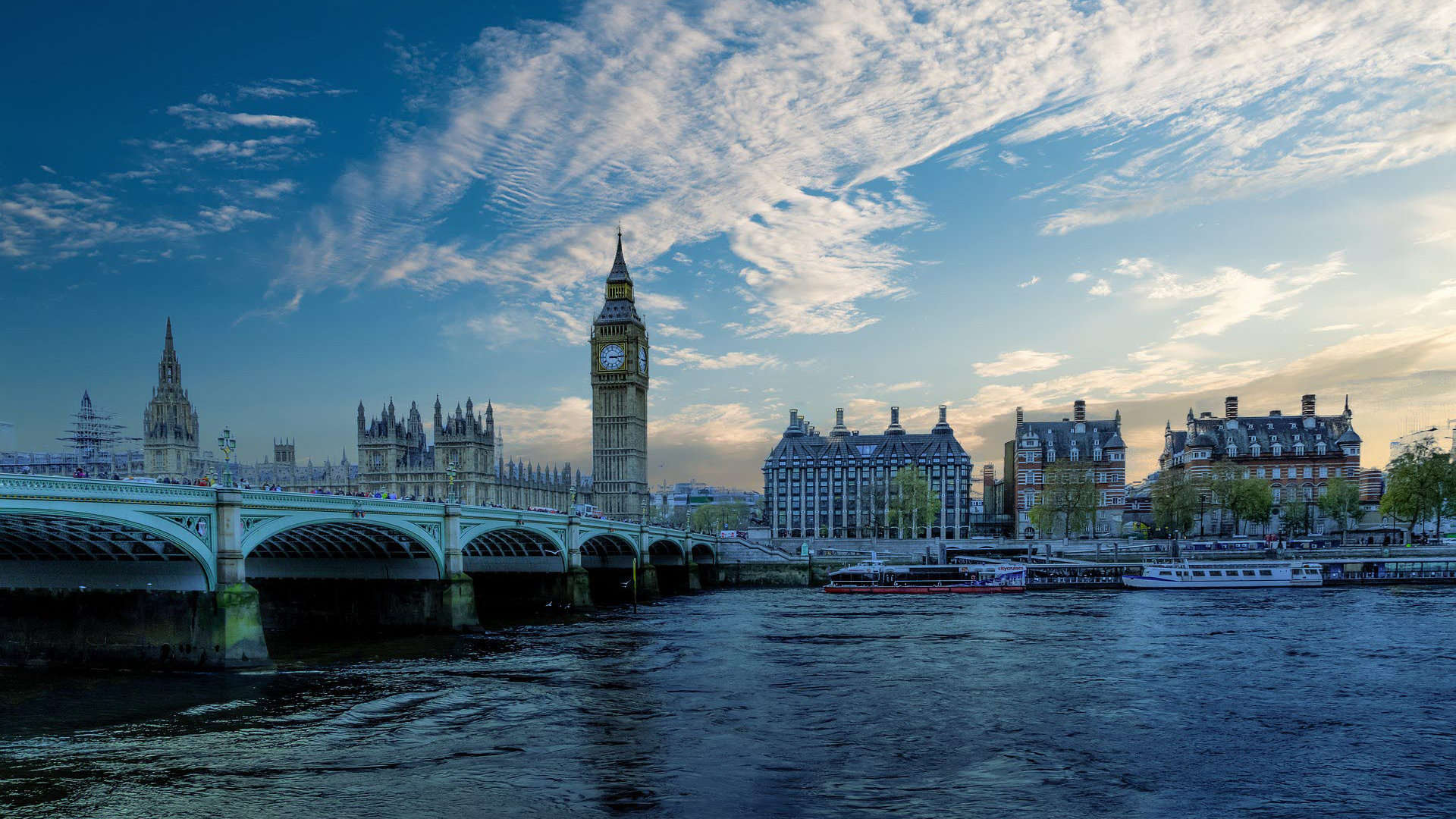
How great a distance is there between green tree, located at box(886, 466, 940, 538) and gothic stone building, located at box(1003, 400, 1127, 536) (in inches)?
541

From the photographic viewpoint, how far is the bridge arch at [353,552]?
182 ft

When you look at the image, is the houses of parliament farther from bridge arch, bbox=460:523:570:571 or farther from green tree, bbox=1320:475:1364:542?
green tree, bbox=1320:475:1364:542

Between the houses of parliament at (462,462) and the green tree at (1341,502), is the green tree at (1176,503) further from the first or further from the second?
the houses of parliament at (462,462)

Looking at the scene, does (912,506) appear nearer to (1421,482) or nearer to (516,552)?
(1421,482)

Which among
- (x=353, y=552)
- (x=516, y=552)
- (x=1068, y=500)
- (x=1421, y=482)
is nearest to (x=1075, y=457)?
(x=1068, y=500)

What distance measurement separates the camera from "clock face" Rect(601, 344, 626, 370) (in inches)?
7790

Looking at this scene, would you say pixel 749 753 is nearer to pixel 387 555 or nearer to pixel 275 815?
pixel 275 815

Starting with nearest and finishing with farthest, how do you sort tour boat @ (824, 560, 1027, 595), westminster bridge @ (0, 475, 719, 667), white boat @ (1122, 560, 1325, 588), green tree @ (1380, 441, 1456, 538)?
1. westminster bridge @ (0, 475, 719, 667)
2. white boat @ (1122, 560, 1325, 588)
3. tour boat @ (824, 560, 1027, 595)
4. green tree @ (1380, 441, 1456, 538)

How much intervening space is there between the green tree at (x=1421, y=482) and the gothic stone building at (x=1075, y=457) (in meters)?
39.8

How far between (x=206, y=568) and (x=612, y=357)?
514 ft

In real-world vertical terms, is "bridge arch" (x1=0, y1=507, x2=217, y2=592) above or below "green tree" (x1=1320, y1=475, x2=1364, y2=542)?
above

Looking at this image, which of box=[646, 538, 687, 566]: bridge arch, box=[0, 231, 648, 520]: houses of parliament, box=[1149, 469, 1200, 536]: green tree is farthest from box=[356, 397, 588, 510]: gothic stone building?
box=[1149, 469, 1200, 536]: green tree

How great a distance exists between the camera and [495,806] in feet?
81.0

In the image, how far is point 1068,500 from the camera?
135000 mm
